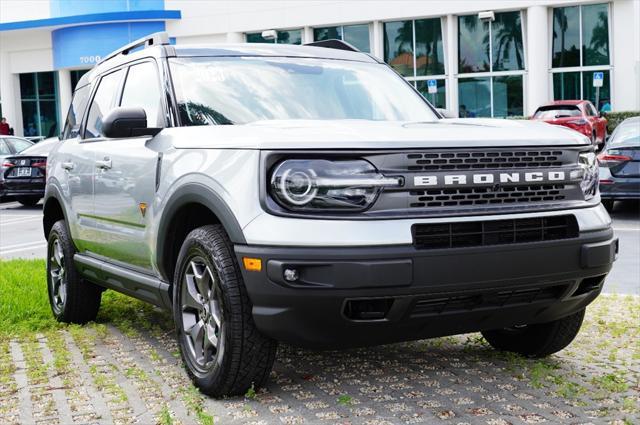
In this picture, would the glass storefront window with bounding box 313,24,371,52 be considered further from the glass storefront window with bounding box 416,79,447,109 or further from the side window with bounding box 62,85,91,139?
the side window with bounding box 62,85,91,139

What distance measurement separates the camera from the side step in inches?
191

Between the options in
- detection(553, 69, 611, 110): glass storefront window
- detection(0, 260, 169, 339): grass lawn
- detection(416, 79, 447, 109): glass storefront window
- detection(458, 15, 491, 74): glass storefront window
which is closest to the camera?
detection(0, 260, 169, 339): grass lawn

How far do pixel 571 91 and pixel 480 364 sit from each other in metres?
29.0

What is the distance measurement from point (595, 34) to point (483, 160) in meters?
29.9

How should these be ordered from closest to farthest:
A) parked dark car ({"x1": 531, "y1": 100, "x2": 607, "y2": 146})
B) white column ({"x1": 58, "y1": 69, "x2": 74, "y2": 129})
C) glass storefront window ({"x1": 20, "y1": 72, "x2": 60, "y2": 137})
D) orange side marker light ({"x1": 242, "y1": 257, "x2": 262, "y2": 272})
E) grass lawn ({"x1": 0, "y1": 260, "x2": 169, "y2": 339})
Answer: orange side marker light ({"x1": 242, "y1": 257, "x2": 262, "y2": 272}) → grass lawn ({"x1": 0, "y1": 260, "x2": 169, "y2": 339}) → parked dark car ({"x1": 531, "y1": 100, "x2": 607, "y2": 146}) → white column ({"x1": 58, "y1": 69, "x2": 74, "y2": 129}) → glass storefront window ({"x1": 20, "y1": 72, "x2": 60, "y2": 137})

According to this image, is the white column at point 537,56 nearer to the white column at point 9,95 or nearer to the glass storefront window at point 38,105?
the glass storefront window at point 38,105

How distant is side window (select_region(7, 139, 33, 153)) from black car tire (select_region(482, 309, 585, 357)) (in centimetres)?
1708

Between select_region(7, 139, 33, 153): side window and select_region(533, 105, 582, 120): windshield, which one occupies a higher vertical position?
select_region(533, 105, 582, 120): windshield

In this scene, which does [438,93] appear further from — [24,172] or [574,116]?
[24,172]

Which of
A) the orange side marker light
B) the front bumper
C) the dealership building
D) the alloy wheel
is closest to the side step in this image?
the alloy wheel

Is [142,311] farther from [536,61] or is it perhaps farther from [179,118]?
[536,61]

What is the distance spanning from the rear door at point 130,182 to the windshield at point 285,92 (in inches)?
9.8

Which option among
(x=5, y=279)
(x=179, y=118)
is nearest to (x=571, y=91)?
(x=5, y=279)

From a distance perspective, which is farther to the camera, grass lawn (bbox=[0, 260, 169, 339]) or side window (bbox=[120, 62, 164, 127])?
grass lawn (bbox=[0, 260, 169, 339])
